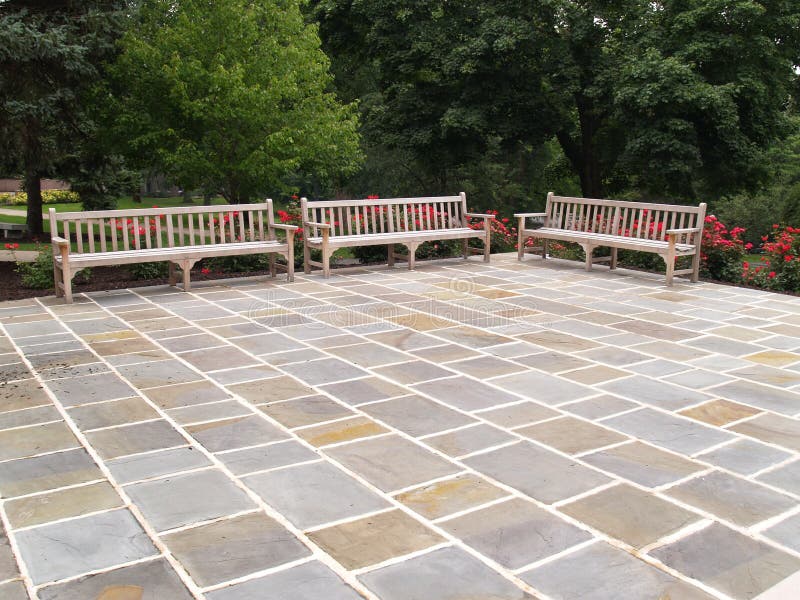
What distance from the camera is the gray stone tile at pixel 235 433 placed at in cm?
421

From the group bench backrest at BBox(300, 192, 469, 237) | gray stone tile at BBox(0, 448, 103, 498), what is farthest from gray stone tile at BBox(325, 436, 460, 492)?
bench backrest at BBox(300, 192, 469, 237)

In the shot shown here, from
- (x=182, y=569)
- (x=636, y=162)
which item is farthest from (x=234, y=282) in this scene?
(x=636, y=162)

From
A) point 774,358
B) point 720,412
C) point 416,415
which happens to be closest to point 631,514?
point 416,415

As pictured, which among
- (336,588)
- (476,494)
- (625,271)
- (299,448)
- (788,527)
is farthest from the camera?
(625,271)

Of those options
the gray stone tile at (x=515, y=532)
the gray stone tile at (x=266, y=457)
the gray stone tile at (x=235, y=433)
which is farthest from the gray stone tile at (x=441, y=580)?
the gray stone tile at (x=235, y=433)

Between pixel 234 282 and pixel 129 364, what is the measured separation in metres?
3.78

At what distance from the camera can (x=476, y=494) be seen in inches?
141

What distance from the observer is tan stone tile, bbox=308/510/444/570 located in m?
3.02

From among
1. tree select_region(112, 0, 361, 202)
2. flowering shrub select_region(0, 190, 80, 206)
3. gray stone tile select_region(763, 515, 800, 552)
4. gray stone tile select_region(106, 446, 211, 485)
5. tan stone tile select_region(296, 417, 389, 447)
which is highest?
tree select_region(112, 0, 361, 202)

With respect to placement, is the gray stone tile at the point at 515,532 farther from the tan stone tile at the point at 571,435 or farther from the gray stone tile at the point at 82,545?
the gray stone tile at the point at 82,545

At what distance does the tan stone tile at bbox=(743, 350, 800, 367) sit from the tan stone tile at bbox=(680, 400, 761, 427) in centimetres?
121

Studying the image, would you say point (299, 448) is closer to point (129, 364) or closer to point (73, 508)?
point (73, 508)

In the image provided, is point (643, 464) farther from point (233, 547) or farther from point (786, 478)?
point (233, 547)

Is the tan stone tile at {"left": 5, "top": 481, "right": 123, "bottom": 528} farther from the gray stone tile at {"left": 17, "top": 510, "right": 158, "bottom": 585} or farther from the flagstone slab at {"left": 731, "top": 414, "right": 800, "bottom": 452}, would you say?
the flagstone slab at {"left": 731, "top": 414, "right": 800, "bottom": 452}
